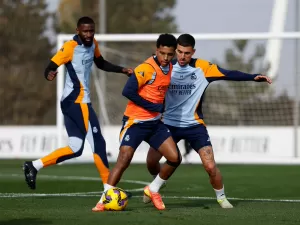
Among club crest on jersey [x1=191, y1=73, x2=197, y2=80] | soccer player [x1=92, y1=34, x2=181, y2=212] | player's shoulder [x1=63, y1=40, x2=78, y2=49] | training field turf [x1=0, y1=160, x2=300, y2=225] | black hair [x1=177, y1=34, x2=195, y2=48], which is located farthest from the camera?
player's shoulder [x1=63, y1=40, x2=78, y2=49]

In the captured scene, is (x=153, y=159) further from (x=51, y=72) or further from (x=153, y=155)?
(x=51, y=72)

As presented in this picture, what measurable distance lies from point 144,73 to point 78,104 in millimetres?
1868

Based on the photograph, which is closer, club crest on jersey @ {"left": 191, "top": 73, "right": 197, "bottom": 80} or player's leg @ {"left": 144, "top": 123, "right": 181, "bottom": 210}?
player's leg @ {"left": 144, "top": 123, "right": 181, "bottom": 210}

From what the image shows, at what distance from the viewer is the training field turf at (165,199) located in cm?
948

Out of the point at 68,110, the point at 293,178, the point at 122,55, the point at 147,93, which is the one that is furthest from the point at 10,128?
the point at 147,93

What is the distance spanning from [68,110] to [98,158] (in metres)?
0.81

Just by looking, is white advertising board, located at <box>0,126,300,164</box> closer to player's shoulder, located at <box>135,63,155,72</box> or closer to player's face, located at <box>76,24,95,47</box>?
player's face, located at <box>76,24,95,47</box>

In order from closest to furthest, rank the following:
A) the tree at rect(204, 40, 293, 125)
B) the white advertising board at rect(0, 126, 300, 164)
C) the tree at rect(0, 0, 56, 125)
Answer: the white advertising board at rect(0, 126, 300, 164), the tree at rect(204, 40, 293, 125), the tree at rect(0, 0, 56, 125)

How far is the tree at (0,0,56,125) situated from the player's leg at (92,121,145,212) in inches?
1252

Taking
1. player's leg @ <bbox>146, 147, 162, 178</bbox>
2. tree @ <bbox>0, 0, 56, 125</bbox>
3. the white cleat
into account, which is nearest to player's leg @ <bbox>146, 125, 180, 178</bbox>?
player's leg @ <bbox>146, 147, 162, 178</bbox>

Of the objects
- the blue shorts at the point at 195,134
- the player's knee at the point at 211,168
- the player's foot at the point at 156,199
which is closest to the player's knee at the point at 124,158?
the player's foot at the point at 156,199

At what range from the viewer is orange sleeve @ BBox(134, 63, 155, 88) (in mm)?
10422

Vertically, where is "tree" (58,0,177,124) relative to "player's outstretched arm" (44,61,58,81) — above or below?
below

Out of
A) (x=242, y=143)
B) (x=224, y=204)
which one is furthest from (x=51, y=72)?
(x=242, y=143)
